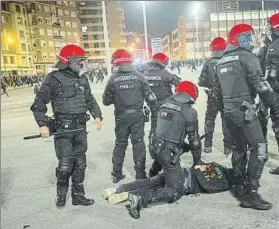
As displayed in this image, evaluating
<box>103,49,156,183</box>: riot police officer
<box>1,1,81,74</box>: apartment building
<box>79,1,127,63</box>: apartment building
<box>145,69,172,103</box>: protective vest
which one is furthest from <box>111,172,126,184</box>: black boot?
<box>79,1,127,63</box>: apartment building

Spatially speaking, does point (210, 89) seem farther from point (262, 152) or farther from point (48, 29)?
point (48, 29)

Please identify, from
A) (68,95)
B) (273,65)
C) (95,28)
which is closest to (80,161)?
(68,95)

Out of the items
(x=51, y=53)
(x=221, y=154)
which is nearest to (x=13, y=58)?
(x=51, y=53)

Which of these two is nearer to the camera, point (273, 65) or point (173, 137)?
point (173, 137)

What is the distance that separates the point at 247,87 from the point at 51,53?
84679 millimetres

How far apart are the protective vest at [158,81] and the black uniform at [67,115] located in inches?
78.9

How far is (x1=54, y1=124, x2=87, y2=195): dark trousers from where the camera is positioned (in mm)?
4172

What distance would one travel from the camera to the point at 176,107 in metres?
3.96

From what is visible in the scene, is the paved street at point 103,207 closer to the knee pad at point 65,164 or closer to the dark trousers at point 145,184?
the dark trousers at point 145,184

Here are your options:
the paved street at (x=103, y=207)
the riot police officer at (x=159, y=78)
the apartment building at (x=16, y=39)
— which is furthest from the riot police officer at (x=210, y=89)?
the apartment building at (x=16, y=39)

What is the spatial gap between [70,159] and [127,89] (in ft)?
4.14

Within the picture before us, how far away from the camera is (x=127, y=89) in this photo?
4.84 m

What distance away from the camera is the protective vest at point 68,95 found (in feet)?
13.6

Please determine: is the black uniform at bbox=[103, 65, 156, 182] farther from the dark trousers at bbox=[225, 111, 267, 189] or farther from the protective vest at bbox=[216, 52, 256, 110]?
the dark trousers at bbox=[225, 111, 267, 189]
